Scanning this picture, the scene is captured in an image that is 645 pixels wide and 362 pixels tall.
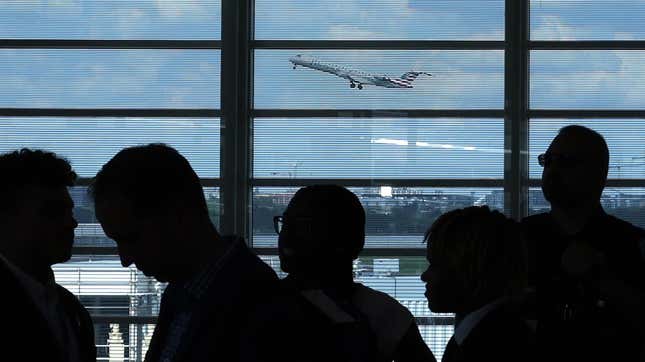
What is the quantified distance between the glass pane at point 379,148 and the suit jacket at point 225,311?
4.70 metres

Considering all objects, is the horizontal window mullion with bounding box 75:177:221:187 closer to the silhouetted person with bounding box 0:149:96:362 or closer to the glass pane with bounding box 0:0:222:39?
the glass pane with bounding box 0:0:222:39

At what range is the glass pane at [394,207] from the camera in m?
6.65

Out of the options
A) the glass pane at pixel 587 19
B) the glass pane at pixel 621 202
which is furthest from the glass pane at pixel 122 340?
the glass pane at pixel 587 19

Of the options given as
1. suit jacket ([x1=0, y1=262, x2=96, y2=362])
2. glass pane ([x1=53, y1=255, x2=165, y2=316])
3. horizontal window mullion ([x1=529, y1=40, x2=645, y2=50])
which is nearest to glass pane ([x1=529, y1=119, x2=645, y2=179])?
horizontal window mullion ([x1=529, y1=40, x2=645, y2=50])

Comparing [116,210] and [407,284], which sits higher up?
[116,210]

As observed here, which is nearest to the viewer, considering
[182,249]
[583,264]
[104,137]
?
[182,249]

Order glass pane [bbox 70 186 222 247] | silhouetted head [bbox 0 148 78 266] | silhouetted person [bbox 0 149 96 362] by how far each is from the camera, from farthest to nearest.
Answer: glass pane [bbox 70 186 222 247], silhouetted head [bbox 0 148 78 266], silhouetted person [bbox 0 149 96 362]

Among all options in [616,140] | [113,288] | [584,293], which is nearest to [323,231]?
[584,293]

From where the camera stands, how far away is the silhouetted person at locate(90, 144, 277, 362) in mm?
1904

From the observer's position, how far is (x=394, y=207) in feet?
21.8

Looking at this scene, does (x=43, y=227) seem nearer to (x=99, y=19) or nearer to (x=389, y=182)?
(x=389, y=182)

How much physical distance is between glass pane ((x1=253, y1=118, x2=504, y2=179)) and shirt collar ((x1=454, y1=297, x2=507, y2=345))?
4.31 meters

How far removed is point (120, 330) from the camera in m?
6.69

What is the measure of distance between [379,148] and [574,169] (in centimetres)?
292
